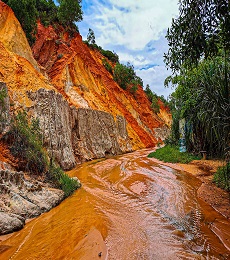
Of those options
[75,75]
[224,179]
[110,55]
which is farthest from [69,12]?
[224,179]

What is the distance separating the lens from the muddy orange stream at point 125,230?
363cm

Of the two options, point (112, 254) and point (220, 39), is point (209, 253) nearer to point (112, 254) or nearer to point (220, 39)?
point (112, 254)

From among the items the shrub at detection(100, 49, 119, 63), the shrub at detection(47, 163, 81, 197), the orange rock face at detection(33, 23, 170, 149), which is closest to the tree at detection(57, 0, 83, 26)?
the orange rock face at detection(33, 23, 170, 149)

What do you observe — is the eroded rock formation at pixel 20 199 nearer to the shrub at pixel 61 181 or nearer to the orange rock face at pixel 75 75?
the shrub at pixel 61 181

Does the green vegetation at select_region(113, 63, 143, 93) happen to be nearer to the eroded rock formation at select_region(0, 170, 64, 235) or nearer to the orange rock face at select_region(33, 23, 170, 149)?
the orange rock face at select_region(33, 23, 170, 149)

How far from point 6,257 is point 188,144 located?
1443 centimetres

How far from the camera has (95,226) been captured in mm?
4598

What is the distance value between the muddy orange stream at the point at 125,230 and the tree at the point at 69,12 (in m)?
29.8

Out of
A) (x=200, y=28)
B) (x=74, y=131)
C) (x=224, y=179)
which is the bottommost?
(x=224, y=179)

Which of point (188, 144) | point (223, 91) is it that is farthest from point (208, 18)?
point (188, 144)

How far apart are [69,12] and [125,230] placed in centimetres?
3236

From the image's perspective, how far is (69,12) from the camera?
30203 millimetres

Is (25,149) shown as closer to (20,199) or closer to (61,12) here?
(20,199)

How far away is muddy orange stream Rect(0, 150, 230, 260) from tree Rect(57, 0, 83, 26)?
29.8m
